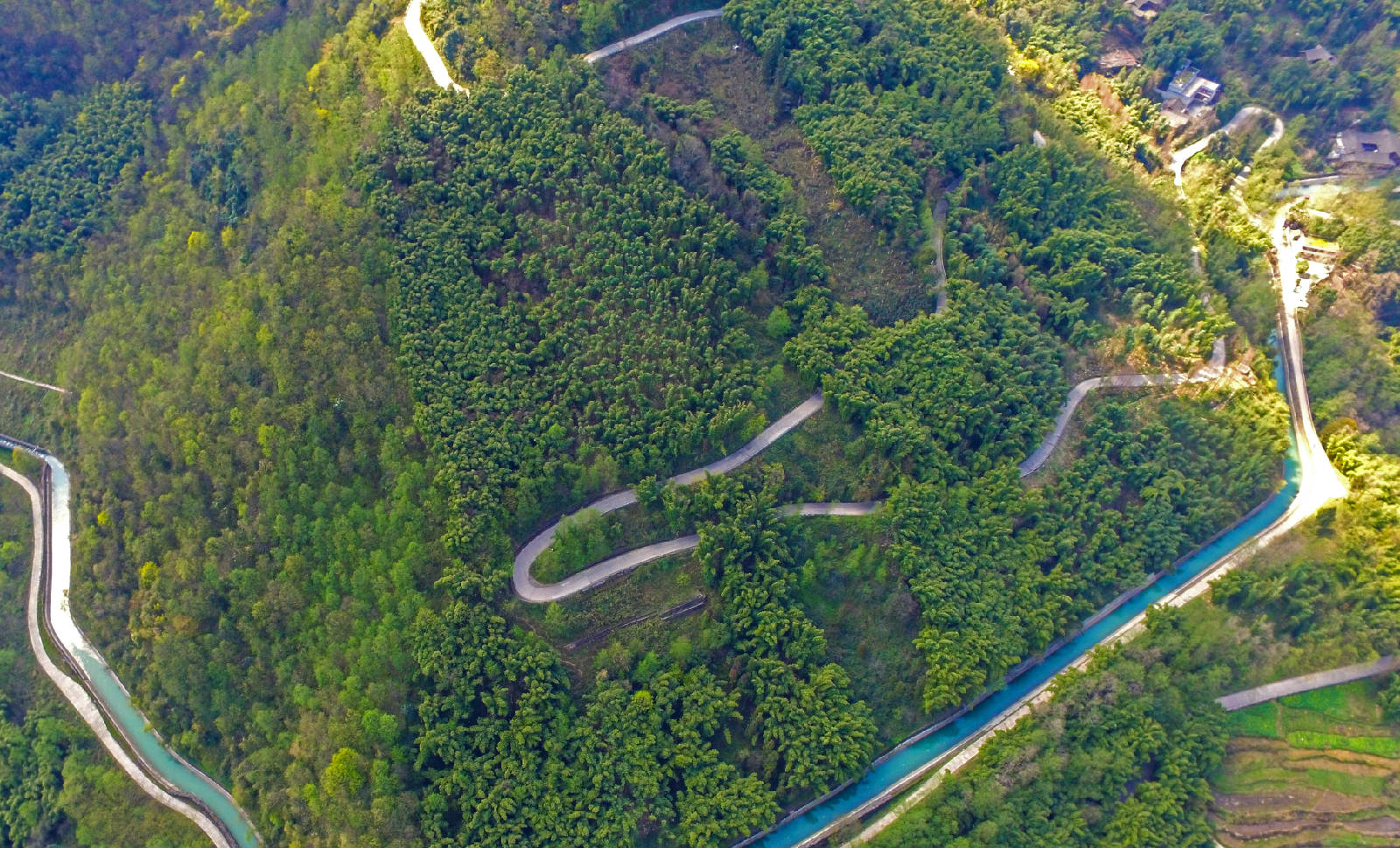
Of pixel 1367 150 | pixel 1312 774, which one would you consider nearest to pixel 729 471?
pixel 1312 774

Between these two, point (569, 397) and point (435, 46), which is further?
point (435, 46)

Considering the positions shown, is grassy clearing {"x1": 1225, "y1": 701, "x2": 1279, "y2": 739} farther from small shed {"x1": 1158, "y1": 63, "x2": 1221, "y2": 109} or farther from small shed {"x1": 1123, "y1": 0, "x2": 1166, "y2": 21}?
small shed {"x1": 1123, "y1": 0, "x2": 1166, "y2": 21}

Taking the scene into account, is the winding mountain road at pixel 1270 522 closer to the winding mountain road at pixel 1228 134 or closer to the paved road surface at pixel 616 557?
the winding mountain road at pixel 1228 134

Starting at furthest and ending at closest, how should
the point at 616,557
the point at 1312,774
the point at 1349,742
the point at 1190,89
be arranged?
the point at 1190,89 → the point at 1349,742 → the point at 616,557 → the point at 1312,774

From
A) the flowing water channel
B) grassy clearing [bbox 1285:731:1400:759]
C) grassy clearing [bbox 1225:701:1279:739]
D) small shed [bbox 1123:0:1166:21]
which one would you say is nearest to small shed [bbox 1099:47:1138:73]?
small shed [bbox 1123:0:1166:21]

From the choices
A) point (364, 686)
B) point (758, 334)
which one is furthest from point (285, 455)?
point (758, 334)

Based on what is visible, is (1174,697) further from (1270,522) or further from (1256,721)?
(1270,522)

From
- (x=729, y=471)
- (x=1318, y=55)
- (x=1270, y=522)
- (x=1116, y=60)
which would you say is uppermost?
(x=1116, y=60)

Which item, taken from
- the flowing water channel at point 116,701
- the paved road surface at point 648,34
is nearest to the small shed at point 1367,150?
the paved road surface at point 648,34
